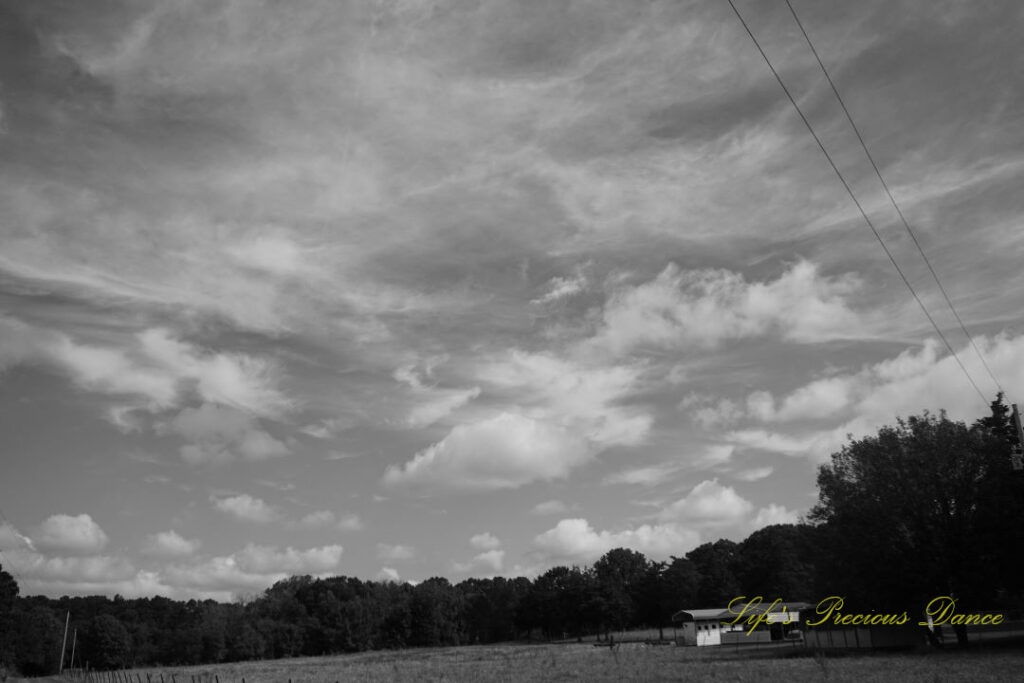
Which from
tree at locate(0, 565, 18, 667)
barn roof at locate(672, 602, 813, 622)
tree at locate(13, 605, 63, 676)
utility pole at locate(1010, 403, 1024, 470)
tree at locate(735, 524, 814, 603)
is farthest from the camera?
tree at locate(735, 524, 814, 603)

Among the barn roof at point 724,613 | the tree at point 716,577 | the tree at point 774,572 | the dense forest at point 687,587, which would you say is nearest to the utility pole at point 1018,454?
the dense forest at point 687,587

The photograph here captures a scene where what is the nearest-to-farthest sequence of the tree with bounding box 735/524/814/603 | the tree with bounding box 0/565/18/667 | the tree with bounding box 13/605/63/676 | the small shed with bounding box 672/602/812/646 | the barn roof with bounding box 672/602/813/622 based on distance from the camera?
1. the small shed with bounding box 672/602/812/646
2. the barn roof with bounding box 672/602/813/622
3. the tree with bounding box 0/565/18/667
4. the tree with bounding box 13/605/63/676
5. the tree with bounding box 735/524/814/603

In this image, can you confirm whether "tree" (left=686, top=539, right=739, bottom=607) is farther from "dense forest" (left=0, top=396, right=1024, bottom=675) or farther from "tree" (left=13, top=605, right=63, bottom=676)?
"tree" (left=13, top=605, right=63, bottom=676)

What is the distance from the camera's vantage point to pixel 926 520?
50719mm

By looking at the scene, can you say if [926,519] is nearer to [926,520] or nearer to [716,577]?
[926,520]

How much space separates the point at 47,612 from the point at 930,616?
5266 inches

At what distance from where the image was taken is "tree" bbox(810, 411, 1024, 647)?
49.4 metres

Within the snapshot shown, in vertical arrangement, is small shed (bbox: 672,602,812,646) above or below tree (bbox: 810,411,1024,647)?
below

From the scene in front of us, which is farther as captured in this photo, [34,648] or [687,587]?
[687,587]

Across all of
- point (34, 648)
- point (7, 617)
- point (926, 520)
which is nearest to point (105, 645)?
point (34, 648)

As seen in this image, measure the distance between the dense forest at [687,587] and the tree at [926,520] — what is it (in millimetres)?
92

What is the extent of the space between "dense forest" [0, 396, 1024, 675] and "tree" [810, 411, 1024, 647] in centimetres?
9

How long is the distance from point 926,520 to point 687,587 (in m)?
80.1

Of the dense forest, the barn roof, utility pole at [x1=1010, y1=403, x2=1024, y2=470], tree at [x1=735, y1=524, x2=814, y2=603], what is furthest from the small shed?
utility pole at [x1=1010, y1=403, x2=1024, y2=470]
